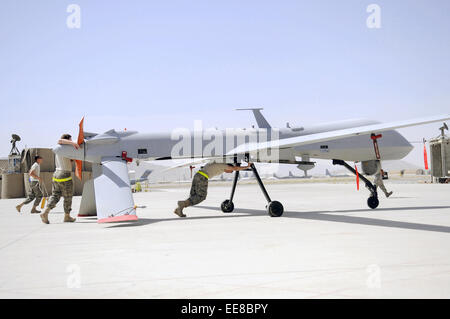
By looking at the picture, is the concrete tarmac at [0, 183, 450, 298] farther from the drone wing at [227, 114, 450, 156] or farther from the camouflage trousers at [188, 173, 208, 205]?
the camouflage trousers at [188, 173, 208, 205]

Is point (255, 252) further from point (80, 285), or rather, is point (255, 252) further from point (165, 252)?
point (80, 285)

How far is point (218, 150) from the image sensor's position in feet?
42.5

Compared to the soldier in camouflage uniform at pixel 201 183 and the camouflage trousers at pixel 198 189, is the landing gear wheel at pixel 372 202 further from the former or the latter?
the camouflage trousers at pixel 198 189

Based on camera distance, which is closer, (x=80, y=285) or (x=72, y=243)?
(x=80, y=285)

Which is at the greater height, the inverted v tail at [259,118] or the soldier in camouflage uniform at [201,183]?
the inverted v tail at [259,118]

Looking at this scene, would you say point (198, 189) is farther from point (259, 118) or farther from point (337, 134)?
point (337, 134)

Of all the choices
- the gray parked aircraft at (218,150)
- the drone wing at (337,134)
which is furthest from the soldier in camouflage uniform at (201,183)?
the drone wing at (337,134)

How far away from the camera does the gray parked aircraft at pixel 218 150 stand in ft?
34.7

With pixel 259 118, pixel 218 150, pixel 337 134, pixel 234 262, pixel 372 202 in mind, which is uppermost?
pixel 259 118

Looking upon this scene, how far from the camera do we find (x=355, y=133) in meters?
9.98

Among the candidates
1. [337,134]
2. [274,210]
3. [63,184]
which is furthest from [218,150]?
[63,184]

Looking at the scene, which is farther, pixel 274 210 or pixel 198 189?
pixel 198 189
